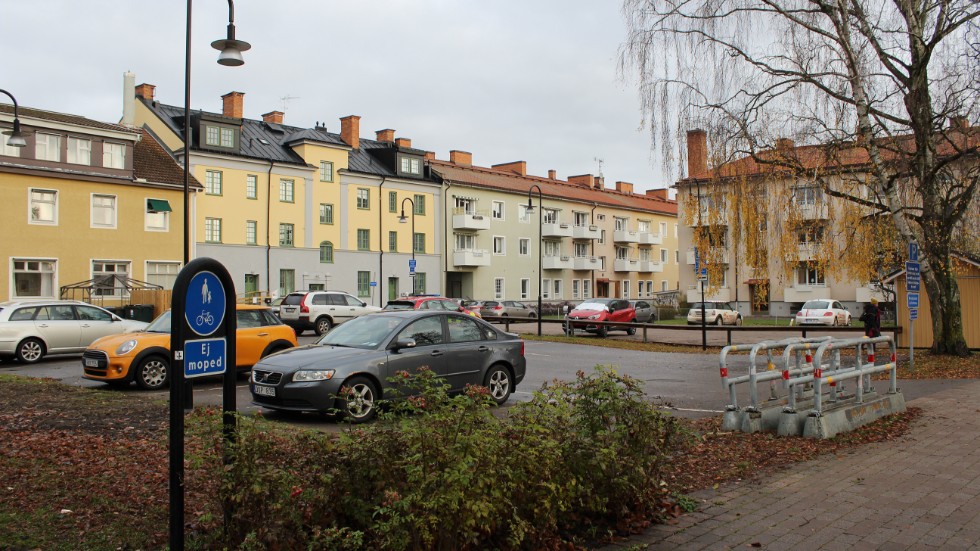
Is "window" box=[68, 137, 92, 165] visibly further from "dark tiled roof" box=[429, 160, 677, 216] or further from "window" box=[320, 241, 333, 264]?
"dark tiled roof" box=[429, 160, 677, 216]

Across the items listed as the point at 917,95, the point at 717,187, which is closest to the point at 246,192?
the point at 717,187

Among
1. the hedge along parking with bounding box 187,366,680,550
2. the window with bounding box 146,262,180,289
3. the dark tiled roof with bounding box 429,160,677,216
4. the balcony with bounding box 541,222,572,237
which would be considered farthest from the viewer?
the balcony with bounding box 541,222,572,237

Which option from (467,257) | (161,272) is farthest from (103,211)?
(467,257)

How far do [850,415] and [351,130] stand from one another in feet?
165

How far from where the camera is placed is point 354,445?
4.69 m

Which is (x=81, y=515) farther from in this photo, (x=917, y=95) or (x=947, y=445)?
(x=917, y=95)

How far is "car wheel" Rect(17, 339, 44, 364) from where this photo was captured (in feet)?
64.6

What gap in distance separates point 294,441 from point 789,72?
59.7 feet

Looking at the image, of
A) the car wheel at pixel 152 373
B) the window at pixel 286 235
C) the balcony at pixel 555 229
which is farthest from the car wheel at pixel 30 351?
the balcony at pixel 555 229

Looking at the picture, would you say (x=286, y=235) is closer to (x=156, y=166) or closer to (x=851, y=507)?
(x=156, y=166)

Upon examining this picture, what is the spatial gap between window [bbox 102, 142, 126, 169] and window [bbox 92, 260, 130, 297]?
16.0 feet

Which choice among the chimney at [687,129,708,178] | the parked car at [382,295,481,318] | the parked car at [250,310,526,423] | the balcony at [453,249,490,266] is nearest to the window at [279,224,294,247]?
the balcony at [453,249,490,266]

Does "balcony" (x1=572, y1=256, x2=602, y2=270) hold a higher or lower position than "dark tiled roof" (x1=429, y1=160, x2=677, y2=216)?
lower

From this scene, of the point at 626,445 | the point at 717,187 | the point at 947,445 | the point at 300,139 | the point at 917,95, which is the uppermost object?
the point at 300,139
